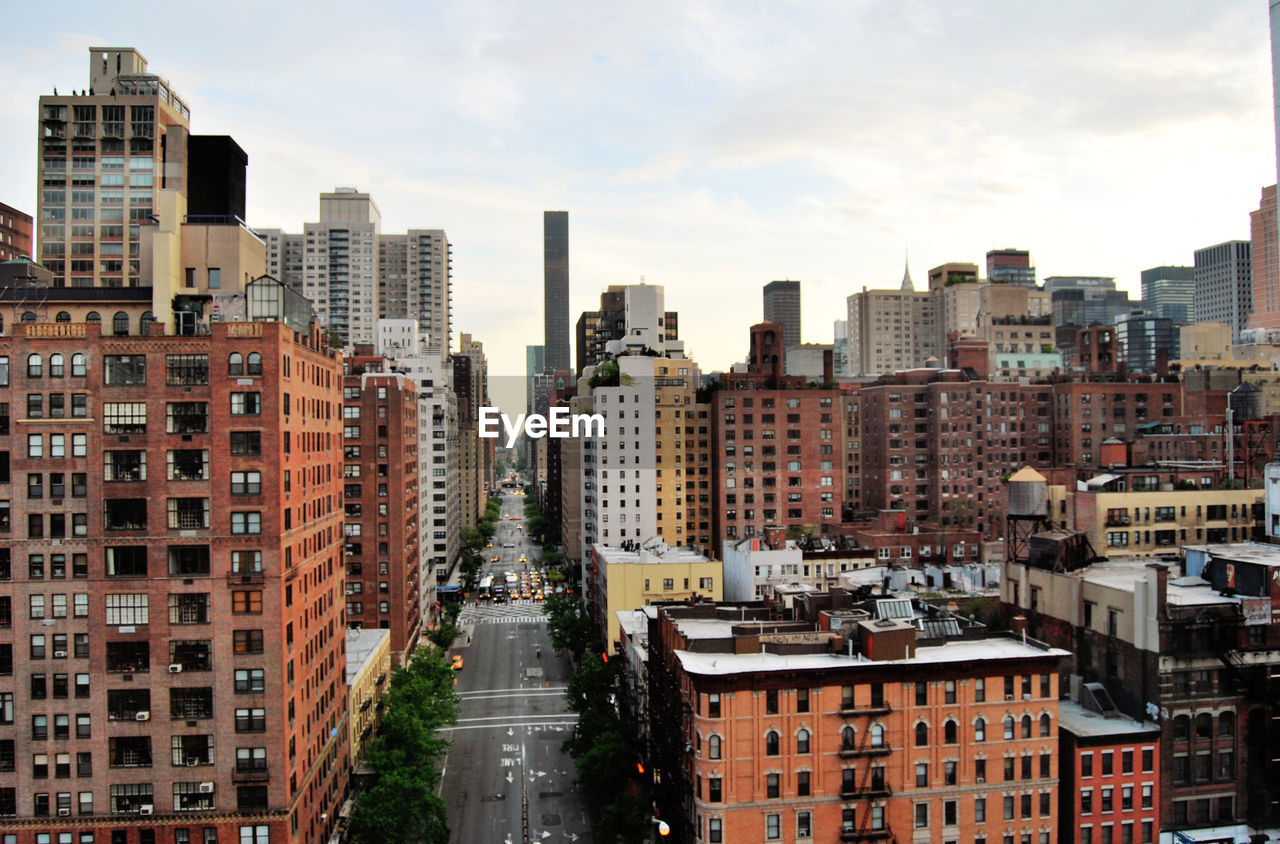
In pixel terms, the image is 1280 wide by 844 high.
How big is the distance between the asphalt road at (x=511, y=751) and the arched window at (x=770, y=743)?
902 inches

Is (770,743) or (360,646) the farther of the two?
(360,646)

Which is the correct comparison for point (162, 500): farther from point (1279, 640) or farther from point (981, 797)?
point (1279, 640)

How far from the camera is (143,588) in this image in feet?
197

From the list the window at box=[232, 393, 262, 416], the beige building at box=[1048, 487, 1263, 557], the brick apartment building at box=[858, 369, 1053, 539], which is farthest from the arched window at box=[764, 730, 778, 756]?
the brick apartment building at box=[858, 369, 1053, 539]

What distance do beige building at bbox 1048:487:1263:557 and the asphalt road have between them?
5859cm

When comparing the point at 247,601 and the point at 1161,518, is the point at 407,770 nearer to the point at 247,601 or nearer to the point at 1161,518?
the point at 247,601

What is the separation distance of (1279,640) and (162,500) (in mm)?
73895

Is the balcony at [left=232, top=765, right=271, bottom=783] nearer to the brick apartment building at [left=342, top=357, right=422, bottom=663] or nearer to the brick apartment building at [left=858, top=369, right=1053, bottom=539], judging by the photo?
the brick apartment building at [left=342, top=357, right=422, bottom=663]

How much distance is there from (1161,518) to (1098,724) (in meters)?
45.8

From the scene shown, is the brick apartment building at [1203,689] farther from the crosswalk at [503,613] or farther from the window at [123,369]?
the crosswalk at [503,613]

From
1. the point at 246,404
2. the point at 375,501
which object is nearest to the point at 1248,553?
the point at 246,404

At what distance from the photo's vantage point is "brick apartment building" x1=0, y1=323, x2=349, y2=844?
59.5 metres

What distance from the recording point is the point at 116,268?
410 feet

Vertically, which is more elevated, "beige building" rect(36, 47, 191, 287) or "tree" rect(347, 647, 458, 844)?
"beige building" rect(36, 47, 191, 287)
